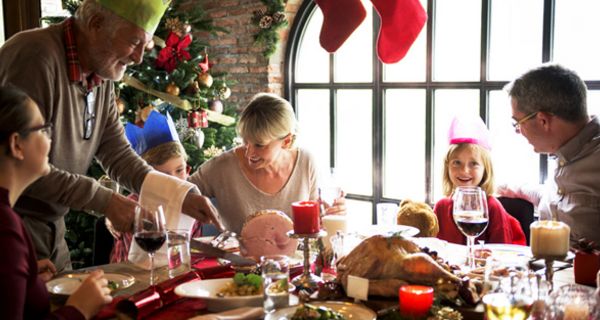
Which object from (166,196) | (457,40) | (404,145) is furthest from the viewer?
(404,145)

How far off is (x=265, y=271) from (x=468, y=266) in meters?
0.75

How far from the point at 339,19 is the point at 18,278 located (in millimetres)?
1248

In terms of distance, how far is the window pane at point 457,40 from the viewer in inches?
163

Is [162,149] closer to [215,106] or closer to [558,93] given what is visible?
[558,93]

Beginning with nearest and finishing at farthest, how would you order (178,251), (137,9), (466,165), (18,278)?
(18,278) < (178,251) < (137,9) < (466,165)

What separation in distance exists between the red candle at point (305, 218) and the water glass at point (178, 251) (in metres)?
0.36

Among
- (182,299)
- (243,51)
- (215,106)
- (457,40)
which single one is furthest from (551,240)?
(243,51)

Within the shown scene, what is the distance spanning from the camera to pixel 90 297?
150 cm

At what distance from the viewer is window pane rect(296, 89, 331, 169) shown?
5125 millimetres

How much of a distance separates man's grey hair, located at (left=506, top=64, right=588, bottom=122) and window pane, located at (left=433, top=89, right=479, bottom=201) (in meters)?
1.63

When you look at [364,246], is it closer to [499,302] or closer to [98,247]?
[499,302]

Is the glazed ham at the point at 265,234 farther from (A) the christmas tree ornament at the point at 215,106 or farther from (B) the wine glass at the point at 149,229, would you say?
(A) the christmas tree ornament at the point at 215,106

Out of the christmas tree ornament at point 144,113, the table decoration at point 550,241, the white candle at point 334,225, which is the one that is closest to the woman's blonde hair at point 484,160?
the white candle at point 334,225

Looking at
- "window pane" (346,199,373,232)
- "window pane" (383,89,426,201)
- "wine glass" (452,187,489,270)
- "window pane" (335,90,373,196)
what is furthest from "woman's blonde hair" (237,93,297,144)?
"window pane" (346,199,373,232)
